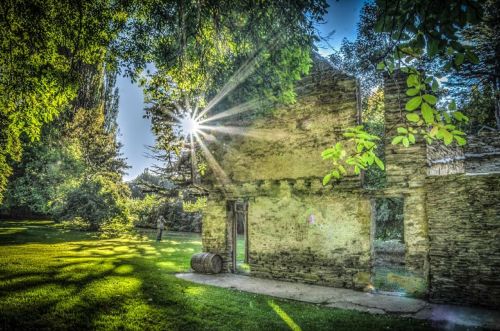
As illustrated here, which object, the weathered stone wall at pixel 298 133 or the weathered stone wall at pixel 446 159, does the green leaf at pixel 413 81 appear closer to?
the weathered stone wall at pixel 298 133

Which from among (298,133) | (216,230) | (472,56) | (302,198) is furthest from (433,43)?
(216,230)

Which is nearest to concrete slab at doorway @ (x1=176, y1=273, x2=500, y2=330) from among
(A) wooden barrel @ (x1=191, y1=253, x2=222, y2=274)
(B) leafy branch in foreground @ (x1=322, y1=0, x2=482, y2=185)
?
(A) wooden barrel @ (x1=191, y1=253, x2=222, y2=274)

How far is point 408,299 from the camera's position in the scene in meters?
6.66

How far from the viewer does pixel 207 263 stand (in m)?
9.23

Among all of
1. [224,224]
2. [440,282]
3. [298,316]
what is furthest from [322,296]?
[224,224]

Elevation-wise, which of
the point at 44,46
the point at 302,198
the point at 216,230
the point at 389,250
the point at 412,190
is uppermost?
the point at 44,46

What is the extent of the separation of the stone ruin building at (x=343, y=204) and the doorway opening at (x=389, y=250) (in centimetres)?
14

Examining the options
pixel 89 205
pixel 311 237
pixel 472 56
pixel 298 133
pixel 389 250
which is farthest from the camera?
pixel 89 205

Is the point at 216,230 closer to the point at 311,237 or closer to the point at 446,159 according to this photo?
the point at 311,237

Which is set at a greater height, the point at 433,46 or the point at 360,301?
the point at 433,46

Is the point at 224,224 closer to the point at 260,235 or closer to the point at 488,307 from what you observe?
the point at 260,235

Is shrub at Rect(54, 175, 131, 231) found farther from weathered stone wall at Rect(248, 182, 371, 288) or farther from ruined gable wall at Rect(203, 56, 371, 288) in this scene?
weathered stone wall at Rect(248, 182, 371, 288)

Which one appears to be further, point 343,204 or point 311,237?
point 311,237

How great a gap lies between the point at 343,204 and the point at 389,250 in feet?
22.3
